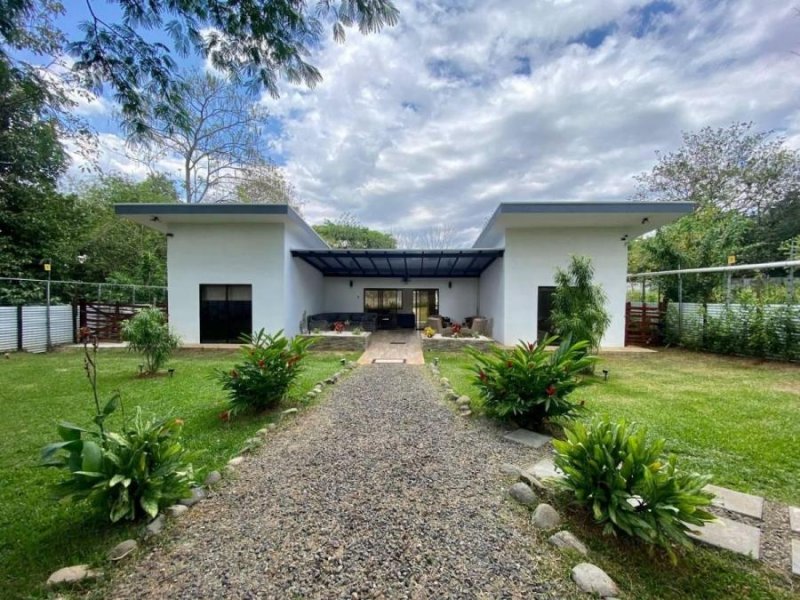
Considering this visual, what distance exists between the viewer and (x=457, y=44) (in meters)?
5.57

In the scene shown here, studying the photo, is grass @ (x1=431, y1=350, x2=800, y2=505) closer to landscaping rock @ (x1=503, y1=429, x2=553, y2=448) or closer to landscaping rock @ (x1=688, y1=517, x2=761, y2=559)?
landscaping rock @ (x1=688, y1=517, x2=761, y2=559)

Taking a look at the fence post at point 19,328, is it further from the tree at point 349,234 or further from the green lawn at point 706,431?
the tree at point 349,234

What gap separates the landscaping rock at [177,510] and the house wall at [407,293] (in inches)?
529

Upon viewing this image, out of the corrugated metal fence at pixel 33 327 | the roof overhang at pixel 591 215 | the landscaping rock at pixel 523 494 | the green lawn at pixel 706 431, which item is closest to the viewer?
the green lawn at pixel 706 431

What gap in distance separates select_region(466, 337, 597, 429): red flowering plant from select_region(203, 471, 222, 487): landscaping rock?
9.50 feet

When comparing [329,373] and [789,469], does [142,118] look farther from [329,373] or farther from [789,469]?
[789,469]

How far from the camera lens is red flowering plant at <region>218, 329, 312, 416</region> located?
4.27 meters

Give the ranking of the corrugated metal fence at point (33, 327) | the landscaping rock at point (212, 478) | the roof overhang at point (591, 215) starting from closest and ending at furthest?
the landscaping rock at point (212, 478), the roof overhang at point (591, 215), the corrugated metal fence at point (33, 327)

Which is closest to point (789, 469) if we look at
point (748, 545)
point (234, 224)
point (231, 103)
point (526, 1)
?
point (748, 545)

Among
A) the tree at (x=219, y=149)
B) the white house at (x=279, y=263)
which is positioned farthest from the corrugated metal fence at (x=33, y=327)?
the tree at (x=219, y=149)

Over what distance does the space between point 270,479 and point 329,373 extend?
3.98 m

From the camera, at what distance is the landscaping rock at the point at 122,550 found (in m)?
1.93

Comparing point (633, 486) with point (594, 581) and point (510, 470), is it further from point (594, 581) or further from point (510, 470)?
point (510, 470)

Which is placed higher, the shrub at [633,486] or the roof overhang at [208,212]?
the roof overhang at [208,212]
